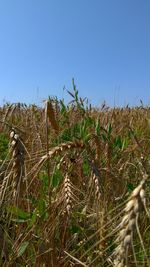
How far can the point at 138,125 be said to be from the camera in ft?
12.1

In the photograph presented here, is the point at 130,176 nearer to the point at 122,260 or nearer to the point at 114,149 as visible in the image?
the point at 114,149

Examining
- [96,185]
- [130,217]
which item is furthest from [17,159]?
[130,217]

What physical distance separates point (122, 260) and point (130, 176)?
1.42 meters

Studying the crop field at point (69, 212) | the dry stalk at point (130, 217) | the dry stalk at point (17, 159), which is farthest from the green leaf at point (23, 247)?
the dry stalk at point (130, 217)

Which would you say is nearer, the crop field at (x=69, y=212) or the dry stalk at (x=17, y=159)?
the crop field at (x=69, y=212)

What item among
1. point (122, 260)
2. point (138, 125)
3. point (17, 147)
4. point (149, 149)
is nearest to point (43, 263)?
point (17, 147)

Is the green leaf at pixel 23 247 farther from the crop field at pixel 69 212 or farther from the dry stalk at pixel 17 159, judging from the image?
the dry stalk at pixel 17 159

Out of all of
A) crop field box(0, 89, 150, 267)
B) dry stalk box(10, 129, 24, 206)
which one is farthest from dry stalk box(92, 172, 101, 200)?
dry stalk box(10, 129, 24, 206)

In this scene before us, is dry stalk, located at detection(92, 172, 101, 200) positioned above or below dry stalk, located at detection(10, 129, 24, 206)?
below

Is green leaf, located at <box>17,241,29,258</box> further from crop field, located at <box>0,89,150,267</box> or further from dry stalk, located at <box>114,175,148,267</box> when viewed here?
dry stalk, located at <box>114,175,148,267</box>

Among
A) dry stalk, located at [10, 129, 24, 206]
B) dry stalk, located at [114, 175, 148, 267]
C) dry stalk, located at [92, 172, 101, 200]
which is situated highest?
dry stalk, located at [10, 129, 24, 206]

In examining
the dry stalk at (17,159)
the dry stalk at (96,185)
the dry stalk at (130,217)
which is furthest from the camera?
the dry stalk at (96,185)

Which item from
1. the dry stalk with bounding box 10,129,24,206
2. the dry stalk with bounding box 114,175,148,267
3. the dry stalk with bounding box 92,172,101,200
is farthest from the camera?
the dry stalk with bounding box 92,172,101,200

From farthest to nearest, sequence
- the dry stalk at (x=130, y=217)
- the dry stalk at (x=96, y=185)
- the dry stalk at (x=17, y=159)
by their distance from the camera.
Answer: the dry stalk at (x=96, y=185) → the dry stalk at (x=17, y=159) → the dry stalk at (x=130, y=217)
